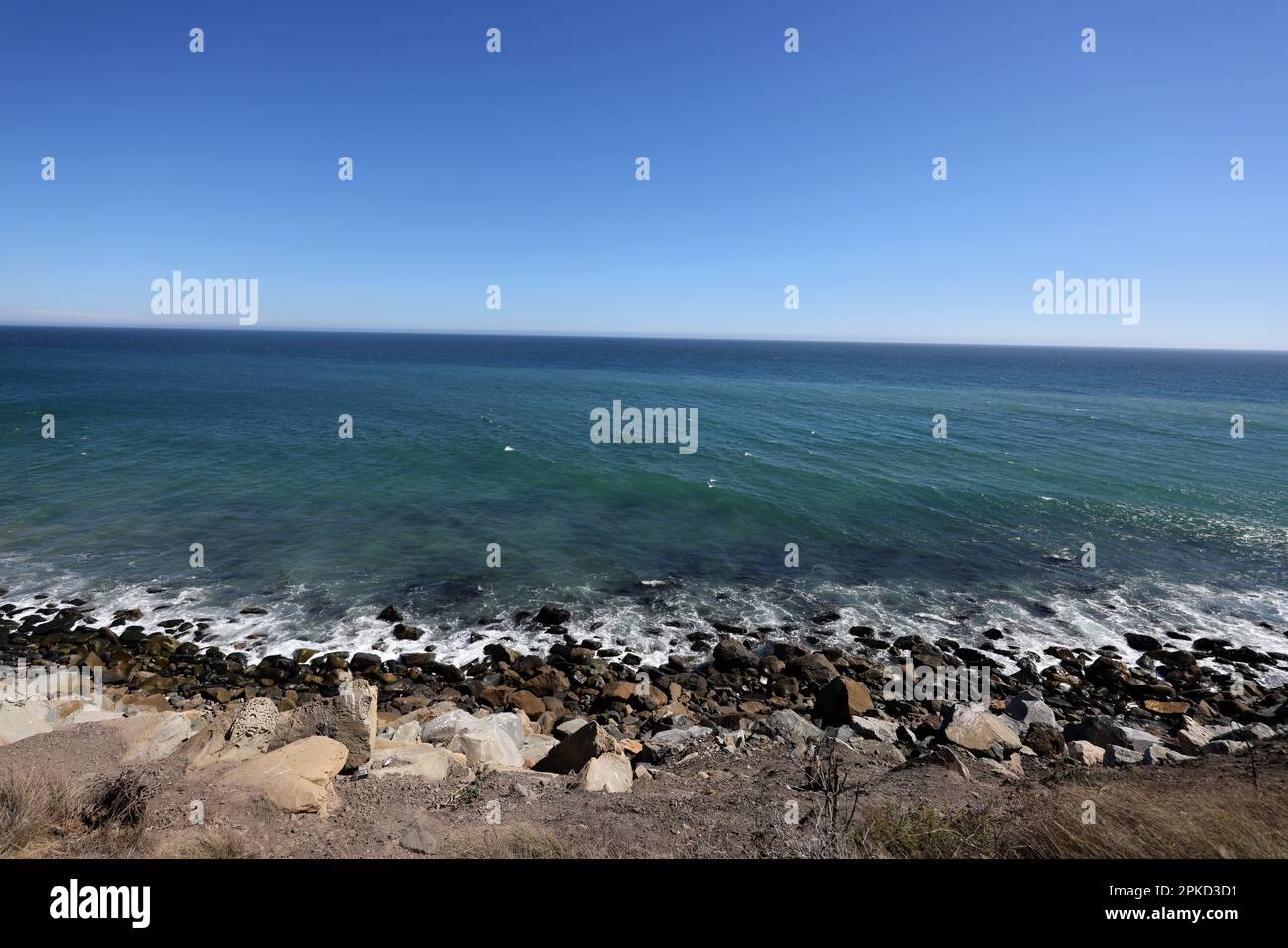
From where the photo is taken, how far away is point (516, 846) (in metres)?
6.43

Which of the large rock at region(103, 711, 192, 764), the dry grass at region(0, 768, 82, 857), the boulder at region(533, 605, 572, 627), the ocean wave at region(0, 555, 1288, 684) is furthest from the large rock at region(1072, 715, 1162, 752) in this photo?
the large rock at region(103, 711, 192, 764)

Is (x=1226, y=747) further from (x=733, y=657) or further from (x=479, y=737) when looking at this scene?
(x=479, y=737)

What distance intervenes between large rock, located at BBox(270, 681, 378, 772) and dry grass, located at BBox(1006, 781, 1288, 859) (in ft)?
28.6

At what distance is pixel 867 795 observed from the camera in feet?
27.9

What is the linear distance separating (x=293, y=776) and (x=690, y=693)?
9.29 m

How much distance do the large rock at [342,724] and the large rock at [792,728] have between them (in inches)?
297

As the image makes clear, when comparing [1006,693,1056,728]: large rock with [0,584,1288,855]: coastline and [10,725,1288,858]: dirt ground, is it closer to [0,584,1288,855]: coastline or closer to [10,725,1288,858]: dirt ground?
[0,584,1288,855]: coastline

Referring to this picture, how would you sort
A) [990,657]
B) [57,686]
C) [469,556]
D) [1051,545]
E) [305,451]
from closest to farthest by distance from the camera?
[57,686] → [990,657] → [469,556] → [1051,545] → [305,451]

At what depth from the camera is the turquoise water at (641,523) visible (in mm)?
19000

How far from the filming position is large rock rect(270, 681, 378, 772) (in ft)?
30.0

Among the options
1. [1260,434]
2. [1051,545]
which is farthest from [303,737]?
[1260,434]
